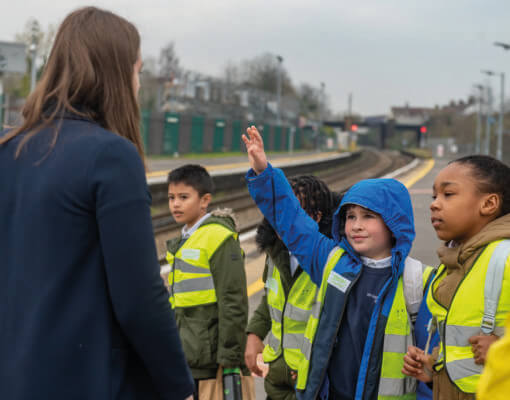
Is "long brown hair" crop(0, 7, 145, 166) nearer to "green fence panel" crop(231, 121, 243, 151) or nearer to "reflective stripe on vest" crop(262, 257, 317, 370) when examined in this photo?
"reflective stripe on vest" crop(262, 257, 317, 370)

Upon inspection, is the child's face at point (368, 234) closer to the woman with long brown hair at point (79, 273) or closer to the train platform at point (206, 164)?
the woman with long brown hair at point (79, 273)

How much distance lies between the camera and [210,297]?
11.2 ft

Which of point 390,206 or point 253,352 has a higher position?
point 390,206

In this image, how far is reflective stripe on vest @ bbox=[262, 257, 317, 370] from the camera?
3057 mm

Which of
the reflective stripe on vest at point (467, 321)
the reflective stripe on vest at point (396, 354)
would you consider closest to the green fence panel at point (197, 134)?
the reflective stripe on vest at point (396, 354)

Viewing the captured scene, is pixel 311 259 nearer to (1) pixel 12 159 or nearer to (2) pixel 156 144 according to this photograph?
(1) pixel 12 159

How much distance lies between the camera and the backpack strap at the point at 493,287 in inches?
83.4

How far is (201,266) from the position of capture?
3451 mm

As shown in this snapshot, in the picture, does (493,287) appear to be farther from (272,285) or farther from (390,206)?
(272,285)

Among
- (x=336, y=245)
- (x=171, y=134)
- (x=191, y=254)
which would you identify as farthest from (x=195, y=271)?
(x=171, y=134)

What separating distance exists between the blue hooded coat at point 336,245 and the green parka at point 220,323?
58cm

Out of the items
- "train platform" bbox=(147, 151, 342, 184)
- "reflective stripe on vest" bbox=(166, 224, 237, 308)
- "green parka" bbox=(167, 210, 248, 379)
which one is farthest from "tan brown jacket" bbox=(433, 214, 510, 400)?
"train platform" bbox=(147, 151, 342, 184)

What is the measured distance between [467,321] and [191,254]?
5.55ft

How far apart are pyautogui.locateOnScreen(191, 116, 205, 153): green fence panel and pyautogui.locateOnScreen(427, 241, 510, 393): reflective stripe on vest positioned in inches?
1729
